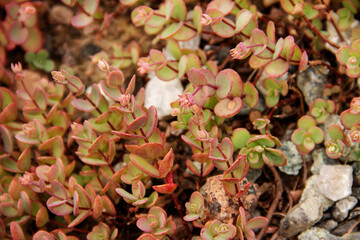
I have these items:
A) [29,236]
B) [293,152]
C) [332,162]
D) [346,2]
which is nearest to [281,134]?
[293,152]

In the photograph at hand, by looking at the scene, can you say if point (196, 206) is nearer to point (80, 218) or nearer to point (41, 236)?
point (80, 218)

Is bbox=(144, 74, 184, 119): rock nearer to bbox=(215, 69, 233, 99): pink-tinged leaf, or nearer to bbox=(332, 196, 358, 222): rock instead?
bbox=(215, 69, 233, 99): pink-tinged leaf

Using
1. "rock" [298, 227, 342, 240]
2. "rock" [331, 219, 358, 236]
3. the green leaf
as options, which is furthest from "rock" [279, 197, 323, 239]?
the green leaf

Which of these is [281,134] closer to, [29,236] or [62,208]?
[62,208]

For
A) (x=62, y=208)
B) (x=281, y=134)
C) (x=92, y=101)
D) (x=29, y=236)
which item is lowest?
(x=29, y=236)

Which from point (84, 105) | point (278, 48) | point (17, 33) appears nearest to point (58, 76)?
point (84, 105)

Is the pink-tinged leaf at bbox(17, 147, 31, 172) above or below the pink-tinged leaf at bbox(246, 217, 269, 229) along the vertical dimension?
below
